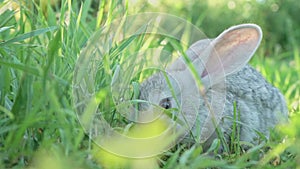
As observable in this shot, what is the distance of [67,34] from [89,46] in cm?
24

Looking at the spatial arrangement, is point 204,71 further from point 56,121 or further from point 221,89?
point 56,121

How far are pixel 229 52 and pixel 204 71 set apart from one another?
7.5 inches

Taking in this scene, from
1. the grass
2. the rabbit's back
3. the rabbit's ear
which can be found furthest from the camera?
the rabbit's back

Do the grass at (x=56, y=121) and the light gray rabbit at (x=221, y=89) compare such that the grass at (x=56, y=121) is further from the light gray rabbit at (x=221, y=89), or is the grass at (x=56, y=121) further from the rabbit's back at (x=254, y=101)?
the rabbit's back at (x=254, y=101)

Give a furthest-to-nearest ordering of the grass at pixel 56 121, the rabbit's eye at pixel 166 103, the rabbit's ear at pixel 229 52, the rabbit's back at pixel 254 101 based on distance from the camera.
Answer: the rabbit's back at pixel 254 101 → the rabbit's ear at pixel 229 52 → the rabbit's eye at pixel 166 103 → the grass at pixel 56 121

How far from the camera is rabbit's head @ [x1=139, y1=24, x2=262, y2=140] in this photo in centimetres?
334

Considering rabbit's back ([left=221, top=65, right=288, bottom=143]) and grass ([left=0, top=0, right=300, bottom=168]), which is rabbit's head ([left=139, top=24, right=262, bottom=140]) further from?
grass ([left=0, top=0, right=300, bottom=168])

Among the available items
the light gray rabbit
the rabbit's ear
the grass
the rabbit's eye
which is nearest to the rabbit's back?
the light gray rabbit

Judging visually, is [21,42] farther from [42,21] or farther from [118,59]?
[118,59]

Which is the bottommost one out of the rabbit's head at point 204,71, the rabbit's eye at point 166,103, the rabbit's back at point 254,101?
the rabbit's back at point 254,101

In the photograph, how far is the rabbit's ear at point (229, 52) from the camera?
11.7ft

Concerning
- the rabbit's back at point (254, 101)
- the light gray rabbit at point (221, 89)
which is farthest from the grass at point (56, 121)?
the rabbit's back at point (254, 101)

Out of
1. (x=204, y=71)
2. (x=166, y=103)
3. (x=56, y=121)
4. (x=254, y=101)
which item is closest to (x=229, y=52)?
(x=204, y=71)

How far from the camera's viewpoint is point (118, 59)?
130 inches
